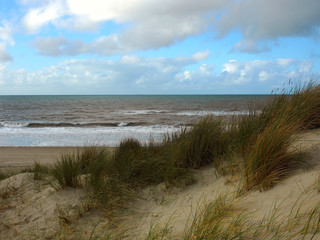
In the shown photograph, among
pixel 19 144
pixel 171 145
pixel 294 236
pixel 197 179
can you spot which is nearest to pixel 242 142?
pixel 197 179

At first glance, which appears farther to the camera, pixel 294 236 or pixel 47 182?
pixel 47 182

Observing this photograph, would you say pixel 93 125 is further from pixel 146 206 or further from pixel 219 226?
pixel 219 226

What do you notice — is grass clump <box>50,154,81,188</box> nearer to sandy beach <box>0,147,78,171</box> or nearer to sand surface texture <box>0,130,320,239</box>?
sand surface texture <box>0,130,320,239</box>

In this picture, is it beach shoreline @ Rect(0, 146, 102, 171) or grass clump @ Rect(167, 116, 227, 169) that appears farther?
beach shoreline @ Rect(0, 146, 102, 171)

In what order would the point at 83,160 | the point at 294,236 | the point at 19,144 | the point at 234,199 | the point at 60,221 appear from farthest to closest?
the point at 19,144, the point at 83,160, the point at 60,221, the point at 234,199, the point at 294,236

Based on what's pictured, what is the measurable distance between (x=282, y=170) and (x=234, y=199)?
824 millimetres

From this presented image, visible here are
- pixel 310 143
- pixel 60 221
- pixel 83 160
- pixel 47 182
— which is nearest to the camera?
pixel 60 221

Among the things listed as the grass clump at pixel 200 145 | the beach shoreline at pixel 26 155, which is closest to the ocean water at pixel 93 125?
the grass clump at pixel 200 145

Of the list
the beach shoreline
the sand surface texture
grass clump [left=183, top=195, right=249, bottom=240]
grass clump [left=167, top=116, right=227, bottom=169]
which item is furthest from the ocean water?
grass clump [left=183, top=195, right=249, bottom=240]

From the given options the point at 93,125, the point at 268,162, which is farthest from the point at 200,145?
the point at 93,125

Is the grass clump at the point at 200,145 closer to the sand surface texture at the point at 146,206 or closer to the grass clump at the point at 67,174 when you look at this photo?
the sand surface texture at the point at 146,206

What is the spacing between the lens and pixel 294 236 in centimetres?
214

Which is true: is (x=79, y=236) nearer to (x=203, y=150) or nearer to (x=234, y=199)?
(x=234, y=199)

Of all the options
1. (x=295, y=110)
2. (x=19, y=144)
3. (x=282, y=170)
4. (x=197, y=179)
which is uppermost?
(x=295, y=110)
